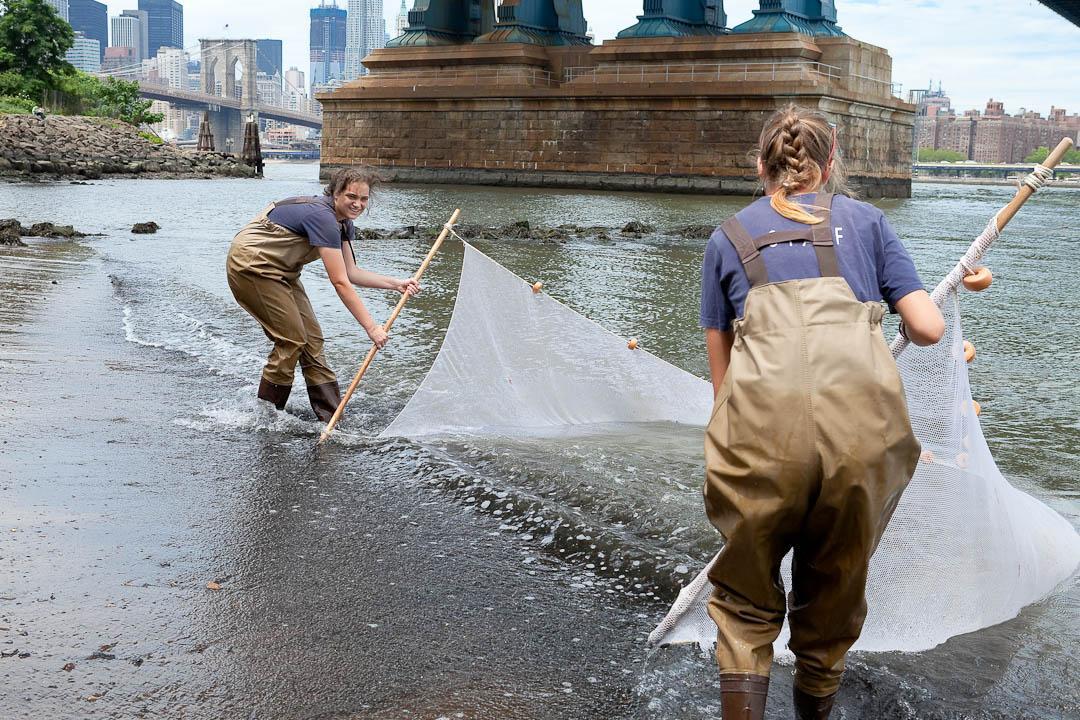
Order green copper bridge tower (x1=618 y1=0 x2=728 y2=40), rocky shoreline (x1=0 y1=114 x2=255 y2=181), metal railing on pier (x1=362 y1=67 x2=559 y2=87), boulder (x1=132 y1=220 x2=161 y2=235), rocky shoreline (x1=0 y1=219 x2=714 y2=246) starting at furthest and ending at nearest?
1. metal railing on pier (x1=362 y1=67 x2=559 y2=87)
2. green copper bridge tower (x1=618 y1=0 x2=728 y2=40)
3. rocky shoreline (x1=0 y1=114 x2=255 y2=181)
4. rocky shoreline (x1=0 y1=219 x2=714 y2=246)
5. boulder (x1=132 y1=220 x2=161 y2=235)

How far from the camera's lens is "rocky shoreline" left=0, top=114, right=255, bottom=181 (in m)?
36.9

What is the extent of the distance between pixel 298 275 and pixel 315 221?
41 cm

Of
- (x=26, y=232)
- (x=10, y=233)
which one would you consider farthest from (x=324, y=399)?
(x=26, y=232)

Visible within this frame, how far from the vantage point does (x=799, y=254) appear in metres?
2.36

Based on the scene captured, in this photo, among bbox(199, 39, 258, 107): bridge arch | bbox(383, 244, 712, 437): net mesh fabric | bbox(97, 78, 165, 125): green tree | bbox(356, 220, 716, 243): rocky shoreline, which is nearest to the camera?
bbox(383, 244, 712, 437): net mesh fabric

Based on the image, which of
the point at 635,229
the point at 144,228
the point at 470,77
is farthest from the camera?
the point at 470,77

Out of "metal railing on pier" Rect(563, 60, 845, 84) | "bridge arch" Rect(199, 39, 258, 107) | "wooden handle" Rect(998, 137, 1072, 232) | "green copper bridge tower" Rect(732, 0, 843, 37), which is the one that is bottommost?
"wooden handle" Rect(998, 137, 1072, 232)

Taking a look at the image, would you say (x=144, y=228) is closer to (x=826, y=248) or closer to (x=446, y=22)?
(x=826, y=248)

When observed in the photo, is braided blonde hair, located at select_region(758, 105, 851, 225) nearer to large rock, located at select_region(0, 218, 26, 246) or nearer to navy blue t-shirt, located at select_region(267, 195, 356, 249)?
navy blue t-shirt, located at select_region(267, 195, 356, 249)

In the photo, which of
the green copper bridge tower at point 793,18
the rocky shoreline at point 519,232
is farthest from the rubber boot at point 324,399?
the green copper bridge tower at point 793,18

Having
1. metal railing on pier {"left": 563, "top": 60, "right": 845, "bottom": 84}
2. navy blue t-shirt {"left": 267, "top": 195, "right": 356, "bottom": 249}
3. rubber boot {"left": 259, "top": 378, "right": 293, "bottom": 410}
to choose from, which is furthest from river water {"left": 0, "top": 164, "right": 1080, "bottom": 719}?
metal railing on pier {"left": 563, "top": 60, "right": 845, "bottom": 84}

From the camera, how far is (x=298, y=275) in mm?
5727

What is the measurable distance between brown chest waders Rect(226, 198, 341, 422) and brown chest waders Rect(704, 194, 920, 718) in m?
3.58

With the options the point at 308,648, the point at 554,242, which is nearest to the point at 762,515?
the point at 308,648
